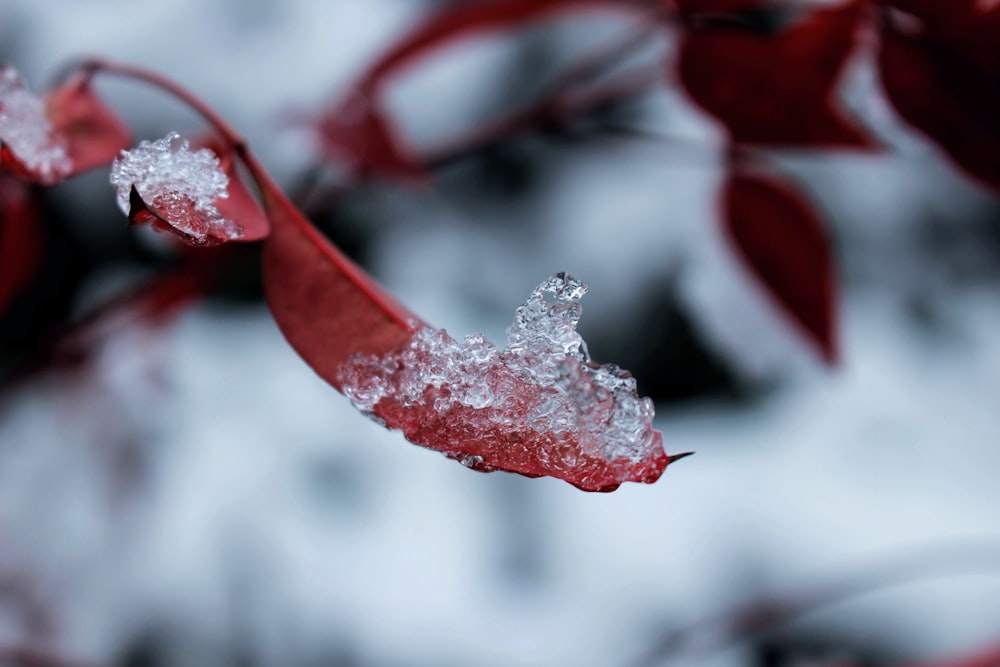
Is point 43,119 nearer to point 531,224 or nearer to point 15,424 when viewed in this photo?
point 15,424

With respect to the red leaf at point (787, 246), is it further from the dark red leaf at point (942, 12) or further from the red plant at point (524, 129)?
the dark red leaf at point (942, 12)

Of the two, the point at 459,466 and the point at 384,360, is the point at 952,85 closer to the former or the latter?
the point at 384,360

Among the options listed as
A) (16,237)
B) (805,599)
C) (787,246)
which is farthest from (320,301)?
(805,599)

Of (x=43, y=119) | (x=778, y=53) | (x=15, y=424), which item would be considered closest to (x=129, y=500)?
(x=15, y=424)

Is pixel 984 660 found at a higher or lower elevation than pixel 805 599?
higher

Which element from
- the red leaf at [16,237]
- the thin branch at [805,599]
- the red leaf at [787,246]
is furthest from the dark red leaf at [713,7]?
the thin branch at [805,599]

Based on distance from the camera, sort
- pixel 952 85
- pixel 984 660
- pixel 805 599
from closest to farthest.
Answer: pixel 952 85 < pixel 984 660 < pixel 805 599
